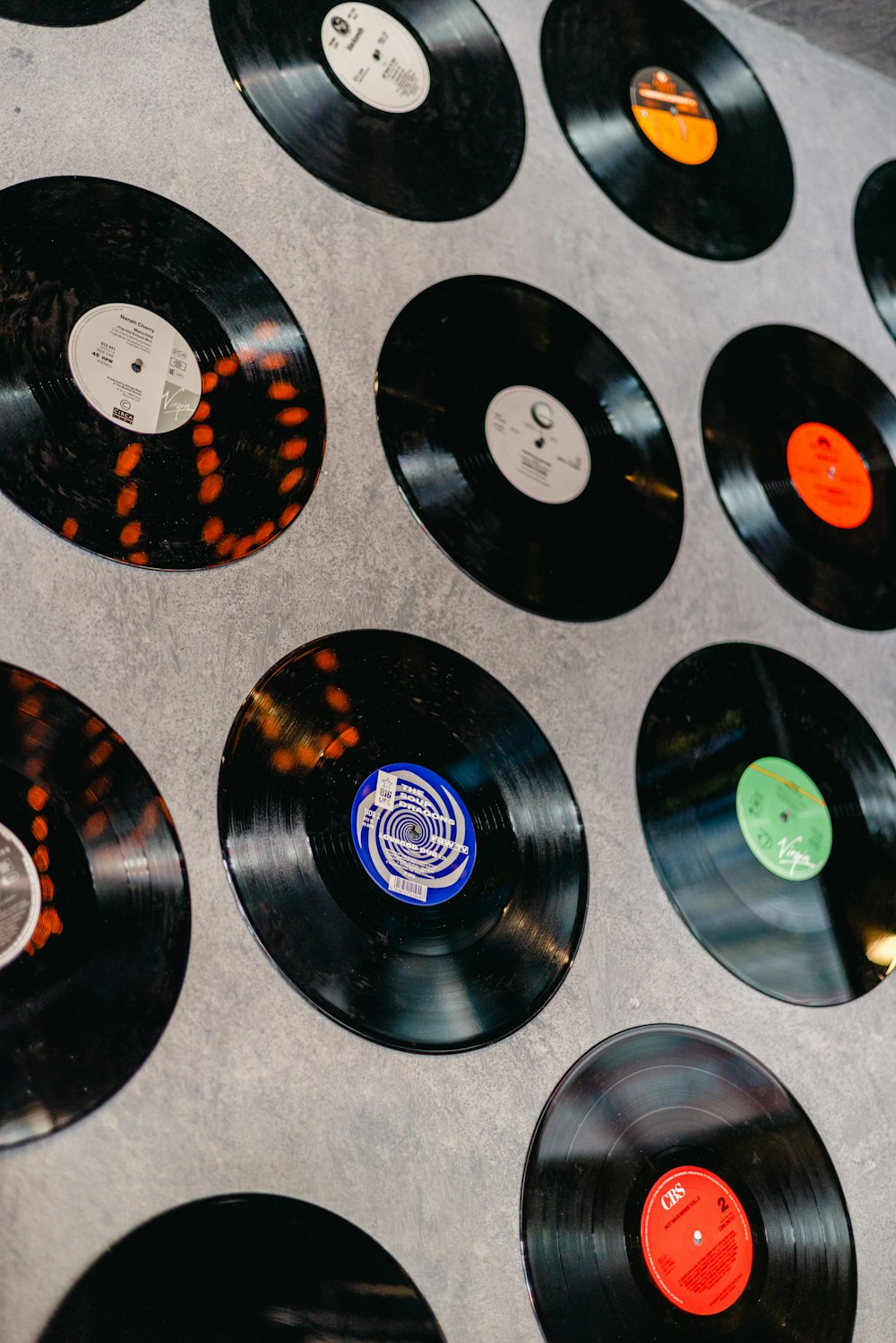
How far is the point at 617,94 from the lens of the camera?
230cm

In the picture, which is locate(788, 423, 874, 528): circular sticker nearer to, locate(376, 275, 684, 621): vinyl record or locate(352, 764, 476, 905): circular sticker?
locate(376, 275, 684, 621): vinyl record

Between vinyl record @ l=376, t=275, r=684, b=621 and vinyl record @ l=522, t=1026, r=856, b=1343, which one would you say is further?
vinyl record @ l=376, t=275, r=684, b=621

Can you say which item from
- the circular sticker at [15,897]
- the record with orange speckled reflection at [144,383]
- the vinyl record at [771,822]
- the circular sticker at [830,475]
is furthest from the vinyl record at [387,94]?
the circular sticker at [15,897]

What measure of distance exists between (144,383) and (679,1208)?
1.34m

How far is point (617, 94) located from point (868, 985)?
1.85 m

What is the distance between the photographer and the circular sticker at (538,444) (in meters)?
1.82

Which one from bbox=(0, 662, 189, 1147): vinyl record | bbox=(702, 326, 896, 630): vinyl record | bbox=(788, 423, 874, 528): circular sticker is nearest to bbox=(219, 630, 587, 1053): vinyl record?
bbox=(0, 662, 189, 1147): vinyl record

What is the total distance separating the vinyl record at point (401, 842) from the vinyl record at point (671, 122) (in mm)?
1229

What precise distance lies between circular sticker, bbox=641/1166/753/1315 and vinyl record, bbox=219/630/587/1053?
317 mm

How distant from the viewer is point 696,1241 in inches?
59.2

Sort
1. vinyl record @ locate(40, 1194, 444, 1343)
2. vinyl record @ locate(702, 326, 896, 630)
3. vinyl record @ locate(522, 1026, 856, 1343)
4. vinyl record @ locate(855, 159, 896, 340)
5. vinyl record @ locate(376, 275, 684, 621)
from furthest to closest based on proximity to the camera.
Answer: vinyl record @ locate(855, 159, 896, 340), vinyl record @ locate(702, 326, 896, 630), vinyl record @ locate(376, 275, 684, 621), vinyl record @ locate(522, 1026, 856, 1343), vinyl record @ locate(40, 1194, 444, 1343)

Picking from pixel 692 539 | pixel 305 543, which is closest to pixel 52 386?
pixel 305 543

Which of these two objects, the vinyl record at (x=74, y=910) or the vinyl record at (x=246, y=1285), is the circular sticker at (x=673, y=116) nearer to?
the vinyl record at (x=74, y=910)

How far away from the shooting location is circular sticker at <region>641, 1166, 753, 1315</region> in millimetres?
1472
